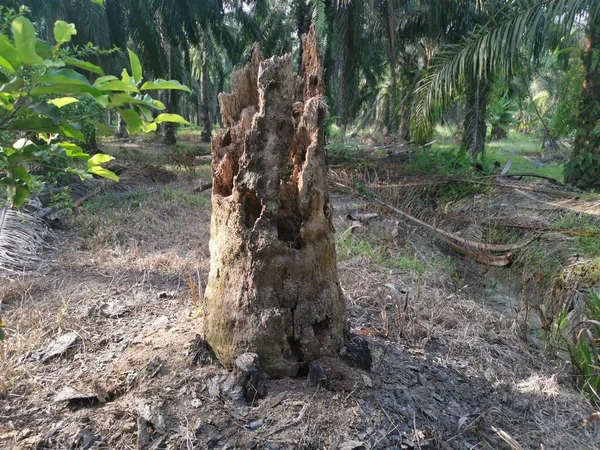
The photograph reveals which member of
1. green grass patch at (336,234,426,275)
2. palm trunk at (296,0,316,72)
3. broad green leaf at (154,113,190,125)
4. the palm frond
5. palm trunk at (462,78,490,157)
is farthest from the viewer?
palm trunk at (296,0,316,72)

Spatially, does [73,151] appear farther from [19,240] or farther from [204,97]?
[204,97]

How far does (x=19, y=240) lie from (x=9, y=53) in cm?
418

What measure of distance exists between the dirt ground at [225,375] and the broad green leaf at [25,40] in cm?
159

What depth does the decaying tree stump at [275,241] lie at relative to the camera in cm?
217

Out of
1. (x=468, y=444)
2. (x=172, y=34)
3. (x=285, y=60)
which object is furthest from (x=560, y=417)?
(x=172, y=34)

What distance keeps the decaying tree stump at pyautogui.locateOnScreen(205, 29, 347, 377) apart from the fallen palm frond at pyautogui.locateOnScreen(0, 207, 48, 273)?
255 centimetres

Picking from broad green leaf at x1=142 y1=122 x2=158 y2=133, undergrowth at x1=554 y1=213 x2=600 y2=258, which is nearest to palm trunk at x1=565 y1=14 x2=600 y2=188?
undergrowth at x1=554 y1=213 x2=600 y2=258

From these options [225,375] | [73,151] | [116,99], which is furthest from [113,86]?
[225,375]

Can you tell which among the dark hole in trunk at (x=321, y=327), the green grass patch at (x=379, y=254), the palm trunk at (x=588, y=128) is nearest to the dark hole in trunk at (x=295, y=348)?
the dark hole in trunk at (x=321, y=327)

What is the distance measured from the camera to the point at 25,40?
748 mm

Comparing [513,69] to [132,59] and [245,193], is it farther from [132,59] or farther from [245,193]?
[132,59]

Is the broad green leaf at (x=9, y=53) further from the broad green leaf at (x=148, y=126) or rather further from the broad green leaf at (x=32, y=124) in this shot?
the broad green leaf at (x=148, y=126)

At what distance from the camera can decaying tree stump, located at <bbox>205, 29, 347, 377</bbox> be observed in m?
2.17

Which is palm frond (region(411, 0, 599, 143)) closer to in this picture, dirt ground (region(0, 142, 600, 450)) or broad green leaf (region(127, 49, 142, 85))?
dirt ground (region(0, 142, 600, 450))
